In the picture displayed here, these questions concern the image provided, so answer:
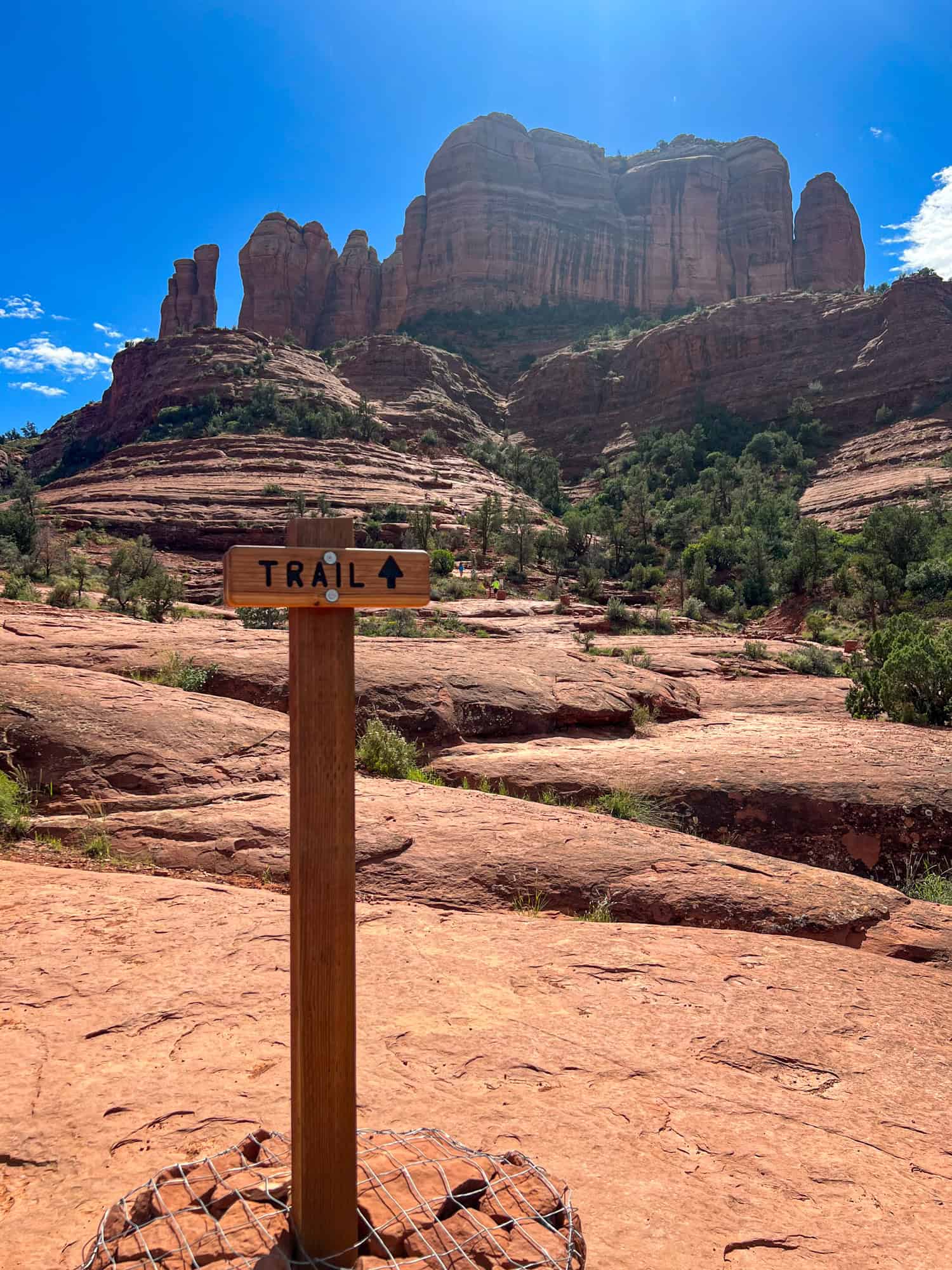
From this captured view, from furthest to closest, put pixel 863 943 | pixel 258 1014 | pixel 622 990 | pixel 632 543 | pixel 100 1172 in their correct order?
pixel 632 543
pixel 863 943
pixel 622 990
pixel 258 1014
pixel 100 1172

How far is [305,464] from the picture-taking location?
1751 inches

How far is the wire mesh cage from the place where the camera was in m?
2.26

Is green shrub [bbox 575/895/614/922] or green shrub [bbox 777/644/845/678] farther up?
green shrub [bbox 777/644/845/678]

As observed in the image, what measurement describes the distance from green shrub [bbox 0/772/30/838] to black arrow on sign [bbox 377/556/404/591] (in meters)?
5.06

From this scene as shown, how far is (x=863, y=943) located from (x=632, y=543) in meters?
38.4

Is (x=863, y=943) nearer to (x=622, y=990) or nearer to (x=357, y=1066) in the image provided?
(x=622, y=990)

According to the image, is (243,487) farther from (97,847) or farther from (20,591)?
(97,847)

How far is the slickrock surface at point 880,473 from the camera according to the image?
4034 cm

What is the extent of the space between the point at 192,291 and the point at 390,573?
314 ft

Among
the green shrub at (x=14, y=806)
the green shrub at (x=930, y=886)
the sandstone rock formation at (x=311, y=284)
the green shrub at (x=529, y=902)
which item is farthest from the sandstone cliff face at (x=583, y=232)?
the green shrub at (x=529, y=902)

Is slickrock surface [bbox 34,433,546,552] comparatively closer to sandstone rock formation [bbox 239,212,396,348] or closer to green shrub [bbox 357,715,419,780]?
green shrub [bbox 357,715,419,780]

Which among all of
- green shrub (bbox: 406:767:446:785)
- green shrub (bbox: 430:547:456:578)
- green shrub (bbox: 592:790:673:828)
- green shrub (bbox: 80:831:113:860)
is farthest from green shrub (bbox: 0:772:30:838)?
green shrub (bbox: 430:547:456:578)

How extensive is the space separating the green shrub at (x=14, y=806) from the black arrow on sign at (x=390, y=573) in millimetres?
5058

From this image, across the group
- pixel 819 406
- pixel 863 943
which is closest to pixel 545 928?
pixel 863 943
